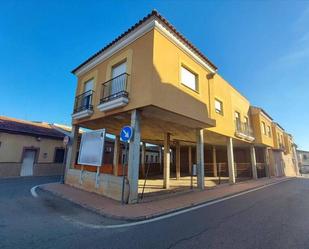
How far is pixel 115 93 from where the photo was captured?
8750 mm

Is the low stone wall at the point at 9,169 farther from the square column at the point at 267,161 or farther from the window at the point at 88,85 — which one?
the square column at the point at 267,161

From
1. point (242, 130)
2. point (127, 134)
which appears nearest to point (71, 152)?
point (127, 134)

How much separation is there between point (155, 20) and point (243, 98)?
14.1m

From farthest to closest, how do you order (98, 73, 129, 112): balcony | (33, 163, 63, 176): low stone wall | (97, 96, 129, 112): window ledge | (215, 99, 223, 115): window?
(33, 163, 63, 176): low stone wall, (215, 99, 223, 115): window, (98, 73, 129, 112): balcony, (97, 96, 129, 112): window ledge

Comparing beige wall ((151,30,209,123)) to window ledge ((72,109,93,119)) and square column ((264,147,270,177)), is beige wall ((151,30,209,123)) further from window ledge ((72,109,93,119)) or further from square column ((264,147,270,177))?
square column ((264,147,270,177))

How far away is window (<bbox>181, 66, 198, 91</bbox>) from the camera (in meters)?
9.40

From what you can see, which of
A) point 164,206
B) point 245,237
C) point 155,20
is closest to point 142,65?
point 155,20

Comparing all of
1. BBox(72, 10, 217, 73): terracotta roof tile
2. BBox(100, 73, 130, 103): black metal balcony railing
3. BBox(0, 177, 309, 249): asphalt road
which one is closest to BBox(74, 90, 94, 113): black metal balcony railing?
BBox(100, 73, 130, 103): black metal balcony railing

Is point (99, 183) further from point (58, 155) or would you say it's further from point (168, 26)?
point (58, 155)

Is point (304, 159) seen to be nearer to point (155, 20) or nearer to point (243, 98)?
point (243, 98)

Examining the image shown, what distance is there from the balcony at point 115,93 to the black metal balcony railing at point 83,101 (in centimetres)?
175

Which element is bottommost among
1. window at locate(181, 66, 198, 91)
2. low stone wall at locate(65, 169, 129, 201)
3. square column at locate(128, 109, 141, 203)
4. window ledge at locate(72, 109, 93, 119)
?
low stone wall at locate(65, 169, 129, 201)

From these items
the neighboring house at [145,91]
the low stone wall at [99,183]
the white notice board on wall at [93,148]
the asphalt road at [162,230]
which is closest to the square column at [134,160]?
the neighboring house at [145,91]

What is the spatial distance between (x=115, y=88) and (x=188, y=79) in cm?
388
